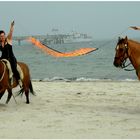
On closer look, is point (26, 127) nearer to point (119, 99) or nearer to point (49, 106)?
point (49, 106)

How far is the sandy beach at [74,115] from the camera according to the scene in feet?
25.3

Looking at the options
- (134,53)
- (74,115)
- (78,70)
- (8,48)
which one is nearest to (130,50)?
(134,53)

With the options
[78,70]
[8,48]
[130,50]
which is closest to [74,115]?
[130,50]

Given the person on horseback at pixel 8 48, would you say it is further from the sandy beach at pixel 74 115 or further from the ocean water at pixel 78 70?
the ocean water at pixel 78 70

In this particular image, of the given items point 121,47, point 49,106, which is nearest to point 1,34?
point 49,106

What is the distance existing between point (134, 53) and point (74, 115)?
6.62 ft

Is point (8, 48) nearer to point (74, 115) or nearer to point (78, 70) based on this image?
point (74, 115)

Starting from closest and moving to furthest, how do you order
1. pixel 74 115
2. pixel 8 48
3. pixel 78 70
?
pixel 74 115 → pixel 8 48 → pixel 78 70

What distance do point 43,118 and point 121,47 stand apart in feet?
8.03

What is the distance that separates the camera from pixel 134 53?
959 centimetres

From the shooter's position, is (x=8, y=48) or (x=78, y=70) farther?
(x=78, y=70)

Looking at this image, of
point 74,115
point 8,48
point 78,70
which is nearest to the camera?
point 74,115

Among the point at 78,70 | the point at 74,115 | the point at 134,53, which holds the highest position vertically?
the point at 134,53

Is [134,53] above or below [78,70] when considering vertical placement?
above
